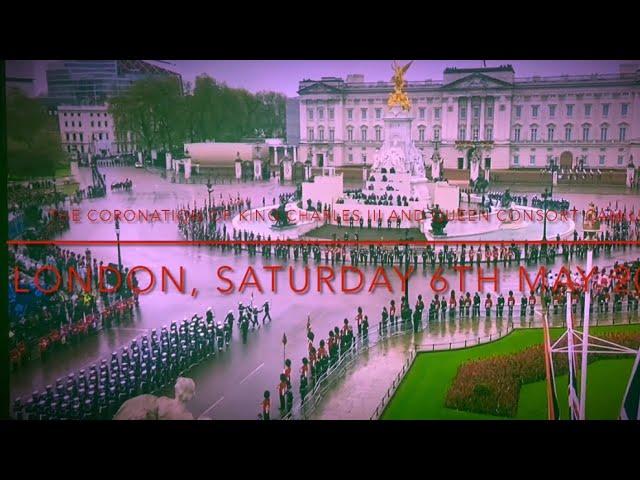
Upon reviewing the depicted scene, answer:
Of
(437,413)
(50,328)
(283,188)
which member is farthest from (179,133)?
(437,413)

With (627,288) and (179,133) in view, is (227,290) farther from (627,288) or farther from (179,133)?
(627,288)

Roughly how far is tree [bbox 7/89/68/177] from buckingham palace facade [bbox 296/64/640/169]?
3.06 meters

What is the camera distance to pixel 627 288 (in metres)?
7.29

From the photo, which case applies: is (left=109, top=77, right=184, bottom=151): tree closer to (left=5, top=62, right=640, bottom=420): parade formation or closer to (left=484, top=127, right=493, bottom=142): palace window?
(left=5, top=62, right=640, bottom=420): parade formation

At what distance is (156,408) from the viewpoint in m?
6.86

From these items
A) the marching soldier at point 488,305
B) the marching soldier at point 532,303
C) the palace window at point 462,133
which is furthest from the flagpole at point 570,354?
the palace window at point 462,133

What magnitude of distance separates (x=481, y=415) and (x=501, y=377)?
20.0 inches

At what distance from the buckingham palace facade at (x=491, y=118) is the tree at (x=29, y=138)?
10.0 ft

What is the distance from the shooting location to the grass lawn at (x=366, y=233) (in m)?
7.43

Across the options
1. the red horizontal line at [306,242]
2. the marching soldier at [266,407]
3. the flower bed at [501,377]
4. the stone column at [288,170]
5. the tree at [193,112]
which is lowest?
the marching soldier at [266,407]

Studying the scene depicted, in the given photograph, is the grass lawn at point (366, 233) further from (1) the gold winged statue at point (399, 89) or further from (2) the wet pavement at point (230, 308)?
(1) the gold winged statue at point (399, 89)
